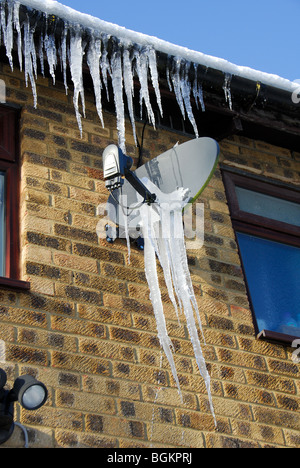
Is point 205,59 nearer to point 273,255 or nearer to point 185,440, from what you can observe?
point 273,255

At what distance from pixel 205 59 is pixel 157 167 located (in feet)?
3.70

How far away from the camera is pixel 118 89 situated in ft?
19.3

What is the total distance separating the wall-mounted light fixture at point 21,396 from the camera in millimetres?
3934

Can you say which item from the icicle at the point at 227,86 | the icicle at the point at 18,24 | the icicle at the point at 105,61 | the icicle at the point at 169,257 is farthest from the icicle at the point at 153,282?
the icicle at the point at 227,86

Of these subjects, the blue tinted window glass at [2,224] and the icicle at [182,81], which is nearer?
the blue tinted window glass at [2,224]

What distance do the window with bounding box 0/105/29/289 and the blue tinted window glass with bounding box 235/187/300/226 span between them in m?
1.74

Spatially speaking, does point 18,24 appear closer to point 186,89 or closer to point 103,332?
point 186,89

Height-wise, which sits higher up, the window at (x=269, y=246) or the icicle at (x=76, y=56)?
the icicle at (x=76, y=56)

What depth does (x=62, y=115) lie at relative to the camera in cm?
592

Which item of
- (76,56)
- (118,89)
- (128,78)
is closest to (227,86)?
(128,78)

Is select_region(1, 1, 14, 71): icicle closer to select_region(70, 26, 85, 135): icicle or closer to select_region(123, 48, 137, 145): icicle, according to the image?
select_region(70, 26, 85, 135): icicle

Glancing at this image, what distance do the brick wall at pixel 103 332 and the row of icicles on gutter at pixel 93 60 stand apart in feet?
0.76

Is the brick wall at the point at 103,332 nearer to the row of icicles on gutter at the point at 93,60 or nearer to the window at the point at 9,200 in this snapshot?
the window at the point at 9,200

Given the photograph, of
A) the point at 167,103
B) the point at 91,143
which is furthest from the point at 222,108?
the point at 91,143
